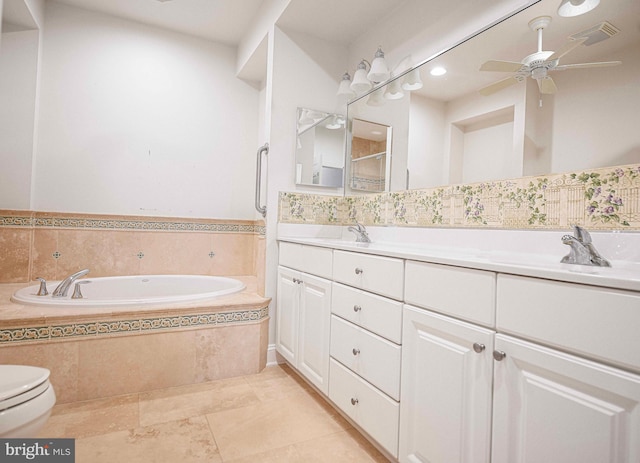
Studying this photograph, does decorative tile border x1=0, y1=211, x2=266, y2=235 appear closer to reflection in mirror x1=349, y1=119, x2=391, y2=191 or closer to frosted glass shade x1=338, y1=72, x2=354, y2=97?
reflection in mirror x1=349, y1=119, x2=391, y2=191

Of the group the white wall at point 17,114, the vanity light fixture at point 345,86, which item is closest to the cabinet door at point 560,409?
the vanity light fixture at point 345,86

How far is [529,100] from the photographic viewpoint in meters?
1.43

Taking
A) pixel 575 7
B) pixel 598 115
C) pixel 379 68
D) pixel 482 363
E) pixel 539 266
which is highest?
pixel 379 68

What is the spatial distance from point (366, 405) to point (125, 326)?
139 centimetres

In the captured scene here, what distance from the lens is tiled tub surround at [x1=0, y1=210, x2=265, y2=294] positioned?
101 inches

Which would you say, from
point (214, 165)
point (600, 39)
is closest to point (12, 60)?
point (214, 165)

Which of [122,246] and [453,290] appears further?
[122,246]

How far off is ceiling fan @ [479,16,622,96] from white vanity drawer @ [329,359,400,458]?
1.38 m

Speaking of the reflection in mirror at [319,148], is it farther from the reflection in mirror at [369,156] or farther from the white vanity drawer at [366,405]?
the white vanity drawer at [366,405]

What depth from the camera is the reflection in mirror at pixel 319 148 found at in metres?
2.48

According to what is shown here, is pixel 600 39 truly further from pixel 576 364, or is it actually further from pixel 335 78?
pixel 335 78

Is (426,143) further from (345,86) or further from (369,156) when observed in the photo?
(345,86)

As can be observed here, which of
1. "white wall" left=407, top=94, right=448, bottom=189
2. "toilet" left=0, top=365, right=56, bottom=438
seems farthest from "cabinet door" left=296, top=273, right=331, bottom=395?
"toilet" left=0, top=365, right=56, bottom=438

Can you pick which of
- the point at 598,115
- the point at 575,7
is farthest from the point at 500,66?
the point at 598,115
